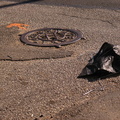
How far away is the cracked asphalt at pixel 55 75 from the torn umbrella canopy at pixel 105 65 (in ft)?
0.39

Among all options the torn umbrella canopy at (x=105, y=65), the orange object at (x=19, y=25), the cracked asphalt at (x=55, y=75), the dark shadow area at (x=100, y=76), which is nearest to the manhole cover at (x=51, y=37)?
the cracked asphalt at (x=55, y=75)

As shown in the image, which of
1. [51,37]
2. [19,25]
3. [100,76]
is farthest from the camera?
[19,25]

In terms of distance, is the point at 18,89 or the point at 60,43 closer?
the point at 18,89

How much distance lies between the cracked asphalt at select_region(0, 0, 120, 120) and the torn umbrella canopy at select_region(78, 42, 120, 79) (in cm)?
12

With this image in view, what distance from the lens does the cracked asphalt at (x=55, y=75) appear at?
3607 mm

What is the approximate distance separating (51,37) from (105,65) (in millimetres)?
1974

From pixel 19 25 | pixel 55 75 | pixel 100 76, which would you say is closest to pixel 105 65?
pixel 100 76

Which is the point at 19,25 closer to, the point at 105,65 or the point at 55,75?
the point at 55,75

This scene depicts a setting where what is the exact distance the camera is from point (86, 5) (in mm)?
9203

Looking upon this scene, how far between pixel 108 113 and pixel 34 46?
2.60 meters

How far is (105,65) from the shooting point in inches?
174

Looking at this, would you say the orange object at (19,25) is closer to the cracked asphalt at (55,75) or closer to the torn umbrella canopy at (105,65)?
the cracked asphalt at (55,75)

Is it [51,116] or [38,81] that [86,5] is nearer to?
[38,81]

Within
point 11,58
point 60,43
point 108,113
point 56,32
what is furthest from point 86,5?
point 108,113
